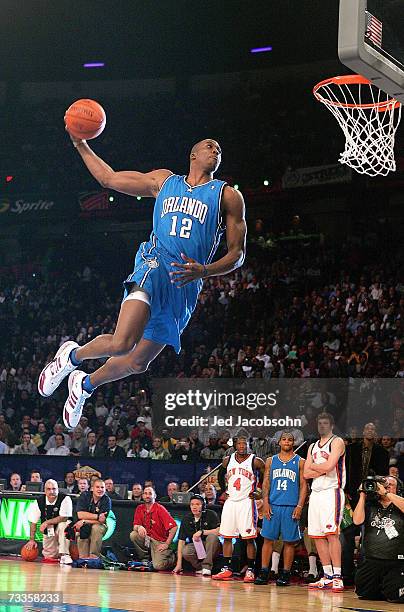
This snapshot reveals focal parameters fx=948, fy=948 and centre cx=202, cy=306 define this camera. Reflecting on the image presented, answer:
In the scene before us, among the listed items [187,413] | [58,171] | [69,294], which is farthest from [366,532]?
[58,171]

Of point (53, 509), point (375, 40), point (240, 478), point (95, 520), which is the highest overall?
point (375, 40)

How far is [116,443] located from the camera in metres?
16.3

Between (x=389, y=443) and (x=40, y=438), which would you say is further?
(x=40, y=438)

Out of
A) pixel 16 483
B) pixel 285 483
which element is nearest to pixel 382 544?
pixel 285 483

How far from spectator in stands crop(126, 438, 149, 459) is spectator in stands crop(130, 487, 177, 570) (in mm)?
2493

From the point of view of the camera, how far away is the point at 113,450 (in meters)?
15.6

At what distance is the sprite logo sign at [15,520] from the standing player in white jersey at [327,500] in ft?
15.9

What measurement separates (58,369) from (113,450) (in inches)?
345

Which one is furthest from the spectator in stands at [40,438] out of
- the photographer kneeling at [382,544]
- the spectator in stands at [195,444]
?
the photographer kneeling at [382,544]

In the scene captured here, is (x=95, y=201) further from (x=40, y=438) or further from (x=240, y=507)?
(x=240, y=507)

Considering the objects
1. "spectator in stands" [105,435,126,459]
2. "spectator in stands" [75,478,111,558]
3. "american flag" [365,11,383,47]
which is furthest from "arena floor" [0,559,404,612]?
"american flag" [365,11,383,47]

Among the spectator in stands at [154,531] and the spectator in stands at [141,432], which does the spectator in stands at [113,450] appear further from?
the spectator in stands at [154,531]

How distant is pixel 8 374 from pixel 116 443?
508cm

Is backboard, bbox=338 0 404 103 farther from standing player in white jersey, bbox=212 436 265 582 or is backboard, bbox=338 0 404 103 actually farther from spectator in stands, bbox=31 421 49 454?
spectator in stands, bbox=31 421 49 454
